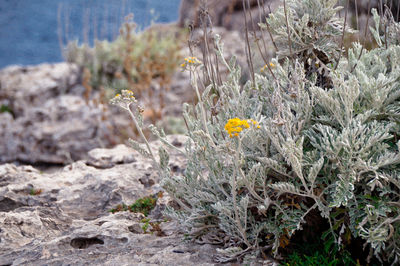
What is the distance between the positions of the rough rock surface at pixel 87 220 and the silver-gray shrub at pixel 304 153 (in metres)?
0.26

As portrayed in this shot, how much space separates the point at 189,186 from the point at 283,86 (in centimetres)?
86

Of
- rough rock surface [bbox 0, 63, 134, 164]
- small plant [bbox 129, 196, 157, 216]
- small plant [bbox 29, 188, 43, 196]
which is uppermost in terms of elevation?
rough rock surface [bbox 0, 63, 134, 164]

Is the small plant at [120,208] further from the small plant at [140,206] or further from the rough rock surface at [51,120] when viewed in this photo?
the rough rock surface at [51,120]

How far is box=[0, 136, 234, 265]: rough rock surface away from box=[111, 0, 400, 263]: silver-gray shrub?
264 mm

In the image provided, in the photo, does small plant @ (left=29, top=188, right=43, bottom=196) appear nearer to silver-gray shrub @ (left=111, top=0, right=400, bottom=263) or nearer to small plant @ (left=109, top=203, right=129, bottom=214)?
small plant @ (left=109, top=203, right=129, bottom=214)

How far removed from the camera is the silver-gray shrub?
213 cm

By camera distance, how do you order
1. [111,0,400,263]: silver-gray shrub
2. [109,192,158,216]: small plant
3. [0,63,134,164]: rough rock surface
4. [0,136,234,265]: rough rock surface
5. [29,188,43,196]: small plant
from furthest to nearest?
1. [0,63,134,164]: rough rock surface
2. [29,188,43,196]: small plant
3. [109,192,158,216]: small plant
4. [0,136,234,265]: rough rock surface
5. [111,0,400,263]: silver-gray shrub

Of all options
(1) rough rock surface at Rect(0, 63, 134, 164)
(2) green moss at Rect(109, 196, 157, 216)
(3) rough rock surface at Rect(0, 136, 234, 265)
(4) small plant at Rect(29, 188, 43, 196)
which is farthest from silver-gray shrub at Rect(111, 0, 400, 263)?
(1) rough rock surface at Rect(0, 63, 134, 164)

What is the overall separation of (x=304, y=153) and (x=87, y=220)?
1.80m

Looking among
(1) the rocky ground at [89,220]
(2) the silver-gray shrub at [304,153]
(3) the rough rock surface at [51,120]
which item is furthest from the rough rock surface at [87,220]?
(3) the rough rock surface at [51,120]

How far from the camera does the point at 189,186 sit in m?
2.67

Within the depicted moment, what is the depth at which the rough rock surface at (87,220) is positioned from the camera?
2.56 m

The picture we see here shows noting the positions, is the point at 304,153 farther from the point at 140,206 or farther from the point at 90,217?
the point at 90,217

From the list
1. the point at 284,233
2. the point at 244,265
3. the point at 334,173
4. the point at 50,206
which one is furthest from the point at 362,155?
the point at 50,206
